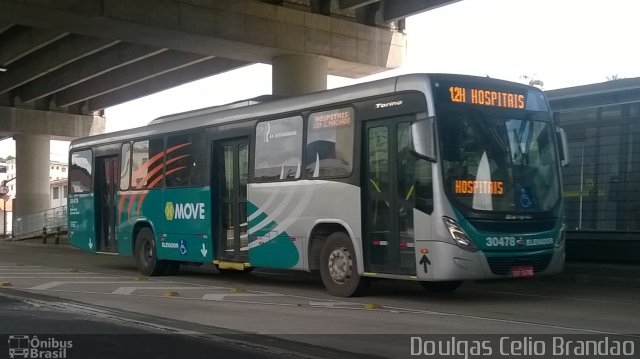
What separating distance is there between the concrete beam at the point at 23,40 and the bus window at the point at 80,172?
33.0ft

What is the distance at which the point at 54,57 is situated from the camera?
3077cm

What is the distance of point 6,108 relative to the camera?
4112 centimetres

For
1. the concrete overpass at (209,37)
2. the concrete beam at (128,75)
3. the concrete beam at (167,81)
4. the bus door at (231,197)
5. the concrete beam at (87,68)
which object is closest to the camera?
the bus door at (231,197)

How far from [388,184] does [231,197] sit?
424 centimetres

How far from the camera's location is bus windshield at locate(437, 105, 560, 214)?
33.4 feet

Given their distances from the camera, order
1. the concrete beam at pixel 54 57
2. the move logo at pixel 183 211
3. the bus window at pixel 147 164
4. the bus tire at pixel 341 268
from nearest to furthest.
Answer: the bus tire at pixel 341 268
the move logo at pixel 183 211
the bus window at pixel 147 164
the concrete beam at pixel 54 57

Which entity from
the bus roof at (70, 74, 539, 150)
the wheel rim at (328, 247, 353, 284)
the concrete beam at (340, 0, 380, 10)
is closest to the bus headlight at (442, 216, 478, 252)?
the bus roof at (70, 74, 539, 150)

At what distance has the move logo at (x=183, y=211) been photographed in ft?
47.6

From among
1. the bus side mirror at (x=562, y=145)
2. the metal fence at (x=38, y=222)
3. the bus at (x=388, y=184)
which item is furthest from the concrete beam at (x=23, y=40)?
the bus side mirror at (x=562, y=145)

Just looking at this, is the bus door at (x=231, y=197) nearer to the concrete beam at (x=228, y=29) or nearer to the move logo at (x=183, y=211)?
the move logo at (x=183, y=211)

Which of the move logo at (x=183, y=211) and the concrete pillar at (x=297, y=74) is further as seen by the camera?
the concrete pillar at (x=297, y=74)

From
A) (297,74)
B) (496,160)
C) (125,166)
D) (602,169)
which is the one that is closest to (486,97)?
(496,160)

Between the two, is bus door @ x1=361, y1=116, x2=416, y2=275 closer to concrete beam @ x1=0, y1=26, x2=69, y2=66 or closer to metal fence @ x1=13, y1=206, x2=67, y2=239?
concrete beam @ x1=0, y1=26, x2=69, y2=66

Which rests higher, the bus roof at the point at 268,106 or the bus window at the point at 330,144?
the bus roof at the point at 268,106
